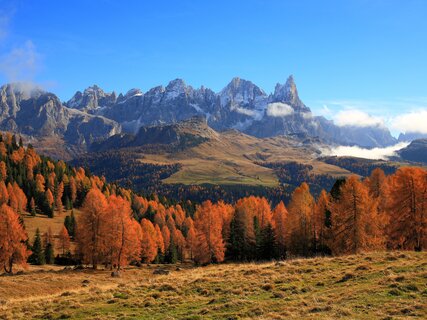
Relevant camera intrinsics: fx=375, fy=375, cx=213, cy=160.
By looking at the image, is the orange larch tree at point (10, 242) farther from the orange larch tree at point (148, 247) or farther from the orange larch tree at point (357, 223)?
the orange larch tree at point (357, 223)

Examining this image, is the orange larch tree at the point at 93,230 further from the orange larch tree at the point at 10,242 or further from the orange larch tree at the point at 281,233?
the orange larch tree at the point at 281,233

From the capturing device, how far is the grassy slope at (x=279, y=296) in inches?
738

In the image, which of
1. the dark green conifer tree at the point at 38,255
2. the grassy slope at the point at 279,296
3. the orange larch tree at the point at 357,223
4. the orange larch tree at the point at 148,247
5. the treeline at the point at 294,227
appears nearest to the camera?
the grassy slope at the point at 279,296

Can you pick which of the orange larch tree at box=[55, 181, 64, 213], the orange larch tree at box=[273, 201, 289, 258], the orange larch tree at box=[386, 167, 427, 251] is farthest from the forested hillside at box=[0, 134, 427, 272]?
the orange larch tree at box=[55, 181, 64, 213]

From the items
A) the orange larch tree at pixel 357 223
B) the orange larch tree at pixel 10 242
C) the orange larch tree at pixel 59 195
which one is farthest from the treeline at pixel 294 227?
the orange larch tree at pixel 59 195

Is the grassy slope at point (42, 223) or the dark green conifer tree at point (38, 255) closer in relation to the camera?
the dark green conifer tree at point (38, 255)

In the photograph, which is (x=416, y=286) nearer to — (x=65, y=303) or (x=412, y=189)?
(x=65, y=303)

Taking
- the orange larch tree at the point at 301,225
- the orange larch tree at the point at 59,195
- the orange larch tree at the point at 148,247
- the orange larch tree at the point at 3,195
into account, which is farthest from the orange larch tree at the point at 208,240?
A: the orange larch tree at the point at 59,195

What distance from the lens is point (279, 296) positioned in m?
22.7

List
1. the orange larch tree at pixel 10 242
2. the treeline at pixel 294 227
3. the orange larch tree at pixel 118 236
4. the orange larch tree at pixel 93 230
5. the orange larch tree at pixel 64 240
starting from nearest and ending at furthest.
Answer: the treeline at pixel 294 227 → the orange larch tree at pixel 10 242 → the orange larch tree at pixel 93 230 → the orange larch tree at pixel 118 236 → the orange larch tree at pixel 64 240

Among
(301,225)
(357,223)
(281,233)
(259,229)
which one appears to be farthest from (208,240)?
(357,223)

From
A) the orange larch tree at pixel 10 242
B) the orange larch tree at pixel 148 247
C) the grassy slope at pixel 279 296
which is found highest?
the grassy slope at pixel 279 296

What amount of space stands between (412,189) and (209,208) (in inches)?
1733

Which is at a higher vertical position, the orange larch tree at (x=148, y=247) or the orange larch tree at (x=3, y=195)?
the orange larch tree at (x=3, y=195)
